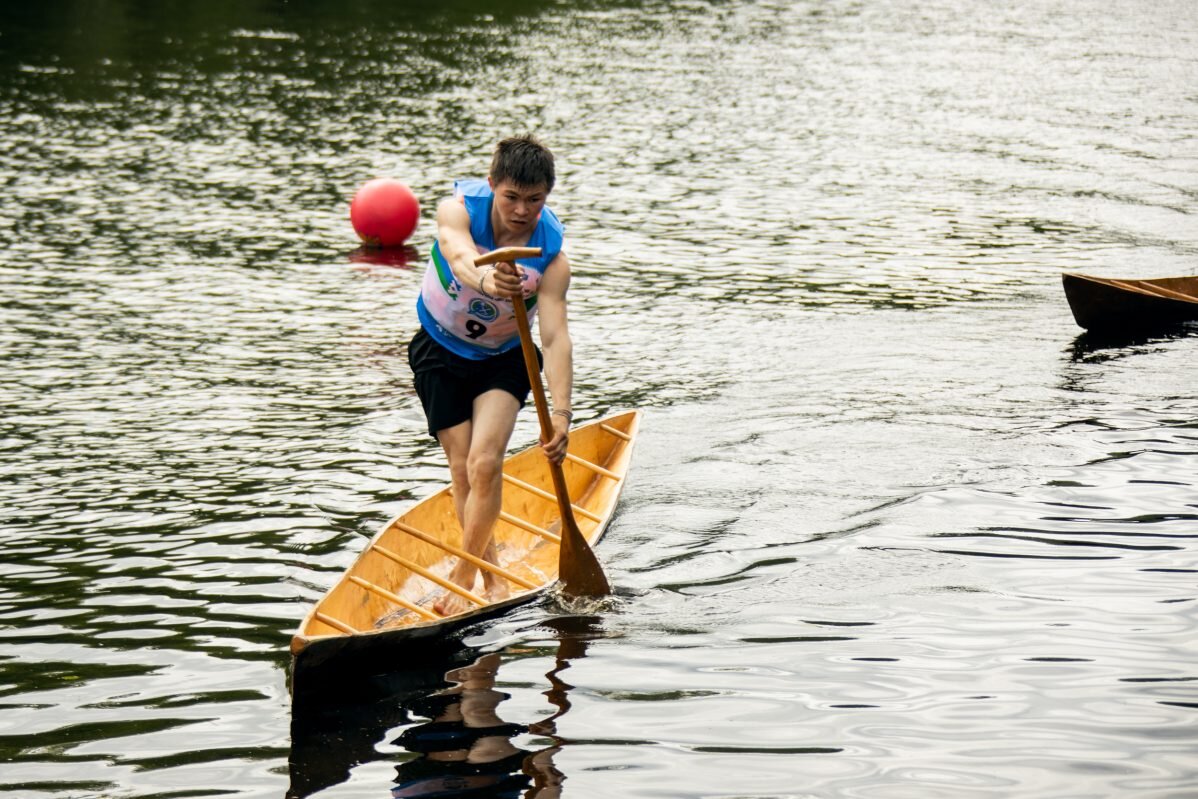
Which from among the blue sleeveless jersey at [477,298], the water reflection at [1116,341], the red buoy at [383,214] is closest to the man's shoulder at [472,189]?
the blue sleeveless jersey at [477,298]

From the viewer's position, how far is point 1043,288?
14.9 meters

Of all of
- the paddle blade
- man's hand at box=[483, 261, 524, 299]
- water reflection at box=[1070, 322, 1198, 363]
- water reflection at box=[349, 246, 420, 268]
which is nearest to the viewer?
man's hand at box=[483, 261, 524, 299]

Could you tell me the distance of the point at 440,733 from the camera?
20.5 feet

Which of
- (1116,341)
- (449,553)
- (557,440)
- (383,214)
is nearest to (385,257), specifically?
(383,214)

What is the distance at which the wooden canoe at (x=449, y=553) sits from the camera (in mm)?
6703

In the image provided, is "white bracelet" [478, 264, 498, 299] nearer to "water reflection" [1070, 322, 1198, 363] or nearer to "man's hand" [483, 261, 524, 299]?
"man's hand" [483, 261, 524, 299]

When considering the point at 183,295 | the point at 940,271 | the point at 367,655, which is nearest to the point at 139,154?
the point at 183,295

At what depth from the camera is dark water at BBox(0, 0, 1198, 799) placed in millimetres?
6223

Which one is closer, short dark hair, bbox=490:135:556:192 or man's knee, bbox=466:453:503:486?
short dark hair, bbox=490:135:556:192

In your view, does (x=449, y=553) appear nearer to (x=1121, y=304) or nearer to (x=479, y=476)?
(x=479, y=476)

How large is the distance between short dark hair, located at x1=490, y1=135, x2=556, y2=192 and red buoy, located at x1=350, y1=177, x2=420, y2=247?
9.87 metres

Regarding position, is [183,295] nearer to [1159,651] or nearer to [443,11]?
[1159,651]

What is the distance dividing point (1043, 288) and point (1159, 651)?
27.7 ft

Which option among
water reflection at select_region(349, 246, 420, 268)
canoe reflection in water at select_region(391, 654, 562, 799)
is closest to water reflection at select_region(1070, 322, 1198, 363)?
water reflection at select_region(349, 246, 420, 268)
